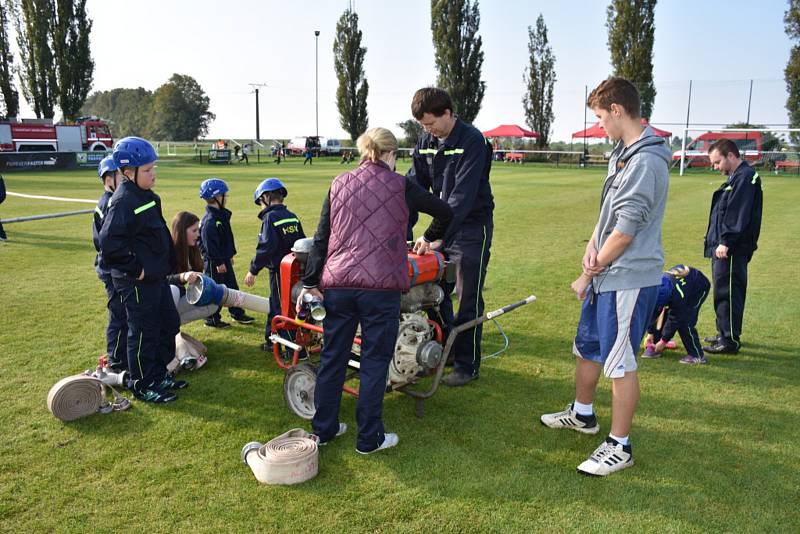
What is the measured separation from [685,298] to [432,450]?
2934mm

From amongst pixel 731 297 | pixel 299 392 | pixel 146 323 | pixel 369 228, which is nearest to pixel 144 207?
pixel 146 323

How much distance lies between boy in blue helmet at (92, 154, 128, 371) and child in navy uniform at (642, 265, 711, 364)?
182 inches

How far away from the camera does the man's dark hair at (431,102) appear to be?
4465mm

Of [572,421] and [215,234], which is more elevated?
[215,234]

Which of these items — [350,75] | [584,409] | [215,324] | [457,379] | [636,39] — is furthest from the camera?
[350,75]

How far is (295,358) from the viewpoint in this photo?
4578mm

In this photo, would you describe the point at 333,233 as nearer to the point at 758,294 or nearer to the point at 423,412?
the point at 423,412

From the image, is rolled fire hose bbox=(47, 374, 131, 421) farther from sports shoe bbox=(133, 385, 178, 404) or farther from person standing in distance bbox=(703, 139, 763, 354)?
person standing in distance bbox=(703, 139, 763, 354)

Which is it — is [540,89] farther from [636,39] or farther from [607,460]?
[607,460]

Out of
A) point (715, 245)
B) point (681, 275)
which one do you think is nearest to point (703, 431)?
point (681, 275)

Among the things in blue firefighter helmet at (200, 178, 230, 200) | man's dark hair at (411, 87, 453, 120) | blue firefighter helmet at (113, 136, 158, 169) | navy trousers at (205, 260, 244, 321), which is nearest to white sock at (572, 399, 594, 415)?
man's dark hair at (411, 87, 453, 120)

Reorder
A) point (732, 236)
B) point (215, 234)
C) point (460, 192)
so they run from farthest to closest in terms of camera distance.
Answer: point (215, 234) → point (732, 236) → point (460, 192)

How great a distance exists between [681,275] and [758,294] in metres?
3.37

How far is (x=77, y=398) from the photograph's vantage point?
4.27 metres
